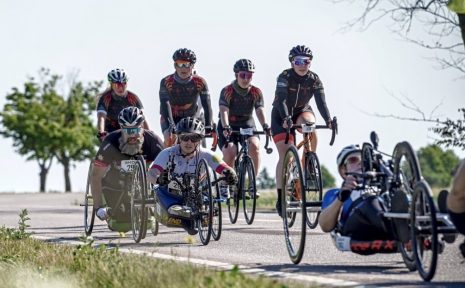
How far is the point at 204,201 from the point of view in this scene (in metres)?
13.8

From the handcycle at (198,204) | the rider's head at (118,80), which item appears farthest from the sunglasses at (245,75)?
the handcycle at (198,204)

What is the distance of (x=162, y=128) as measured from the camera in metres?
18.5

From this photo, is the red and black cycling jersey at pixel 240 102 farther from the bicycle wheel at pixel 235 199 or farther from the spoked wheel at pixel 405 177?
the spoked wheel at pixel 405 177

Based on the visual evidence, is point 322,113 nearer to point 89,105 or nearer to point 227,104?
point 227,104

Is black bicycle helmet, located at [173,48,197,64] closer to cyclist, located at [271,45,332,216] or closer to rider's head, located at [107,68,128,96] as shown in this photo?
rider's head, located at [107,68,128,96]

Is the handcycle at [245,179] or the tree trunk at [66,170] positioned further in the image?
the tree trunk at [66,170]

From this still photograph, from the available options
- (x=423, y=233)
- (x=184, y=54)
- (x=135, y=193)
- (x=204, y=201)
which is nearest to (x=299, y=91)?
(x=184, y=54)

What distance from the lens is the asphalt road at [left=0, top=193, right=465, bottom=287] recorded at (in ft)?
31.6

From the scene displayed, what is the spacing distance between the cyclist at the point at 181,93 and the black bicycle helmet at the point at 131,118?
2565 mm

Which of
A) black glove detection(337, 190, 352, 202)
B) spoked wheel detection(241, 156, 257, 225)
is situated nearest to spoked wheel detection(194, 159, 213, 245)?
black glove detection(337, 190, 352, 202)

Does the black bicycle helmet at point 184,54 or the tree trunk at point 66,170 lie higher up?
the tree trunk at point 66,170

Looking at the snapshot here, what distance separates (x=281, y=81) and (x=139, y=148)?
7.82 feet

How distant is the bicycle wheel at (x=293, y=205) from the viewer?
420 inches

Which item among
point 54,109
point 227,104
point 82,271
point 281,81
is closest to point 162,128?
point 227,104
